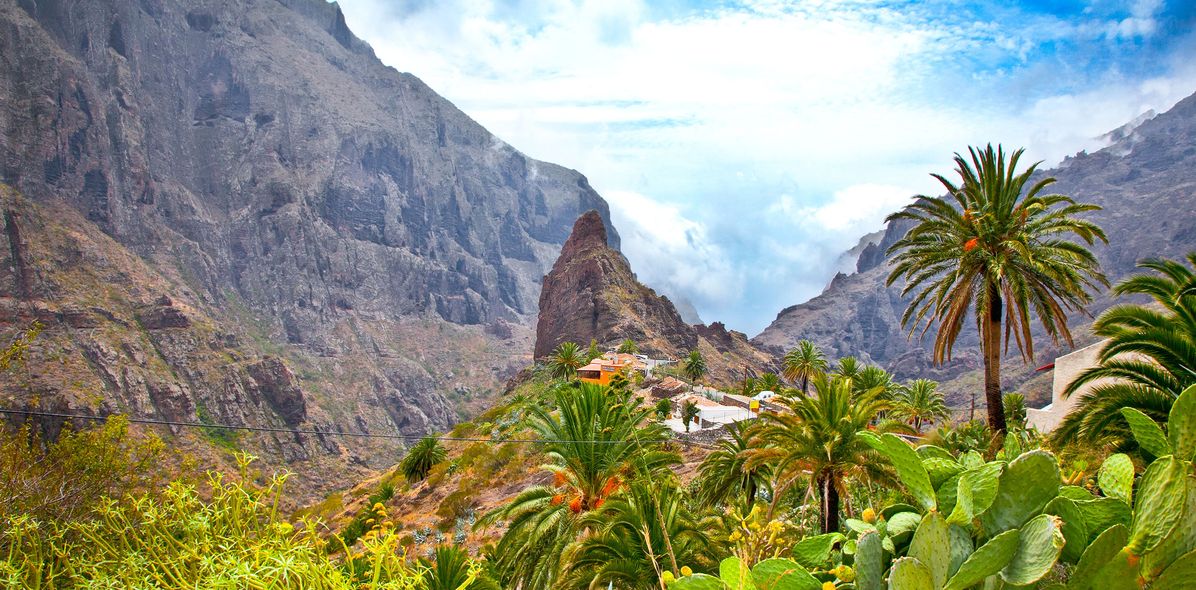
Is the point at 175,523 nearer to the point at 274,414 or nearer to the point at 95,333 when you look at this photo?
the point at 95,333

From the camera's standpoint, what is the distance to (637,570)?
12484 millimetres

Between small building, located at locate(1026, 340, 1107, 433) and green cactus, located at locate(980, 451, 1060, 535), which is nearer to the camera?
green cactus, located at locate(980, 451, 1060, 535)

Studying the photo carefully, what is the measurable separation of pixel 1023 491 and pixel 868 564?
2.21ft

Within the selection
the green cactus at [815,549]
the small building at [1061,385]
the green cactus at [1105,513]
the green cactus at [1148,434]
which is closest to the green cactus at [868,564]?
the green cactus at [815,549]

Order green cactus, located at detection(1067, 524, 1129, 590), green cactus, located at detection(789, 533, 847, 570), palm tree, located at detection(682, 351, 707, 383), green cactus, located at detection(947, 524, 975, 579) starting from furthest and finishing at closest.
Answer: palm tree, located at detection(682, 351, 707, 383), green cactus, located at detection(789, 533, 847, 570), green cactus, located at detection(947, 524, 975, 579), green cactus, located at detection(1067, 524, 1129, 590)

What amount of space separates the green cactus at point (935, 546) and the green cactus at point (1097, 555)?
42 cm

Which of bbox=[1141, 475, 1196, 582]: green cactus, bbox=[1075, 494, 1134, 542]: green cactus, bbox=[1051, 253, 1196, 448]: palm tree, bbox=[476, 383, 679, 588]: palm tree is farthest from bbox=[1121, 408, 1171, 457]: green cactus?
bbox=[476, 383, 679, 588]: palm tree

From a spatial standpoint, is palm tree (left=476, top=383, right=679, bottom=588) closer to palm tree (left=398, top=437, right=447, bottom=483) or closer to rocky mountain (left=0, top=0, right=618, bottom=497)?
palm tree (left=398, top=437, right=447, bottom=483)

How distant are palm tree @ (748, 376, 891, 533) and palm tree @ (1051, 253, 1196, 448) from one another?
12.3ft

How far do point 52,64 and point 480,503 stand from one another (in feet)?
508

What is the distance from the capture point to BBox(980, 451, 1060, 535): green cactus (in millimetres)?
2562

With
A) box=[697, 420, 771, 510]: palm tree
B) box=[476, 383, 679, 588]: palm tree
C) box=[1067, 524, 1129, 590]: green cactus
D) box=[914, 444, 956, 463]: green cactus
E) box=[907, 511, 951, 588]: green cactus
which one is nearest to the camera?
box=[1067, 524, 1129, 590]: green cactus

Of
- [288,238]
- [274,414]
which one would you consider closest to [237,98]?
[288,238]

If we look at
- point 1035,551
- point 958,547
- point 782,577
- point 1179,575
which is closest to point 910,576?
point 958,547
